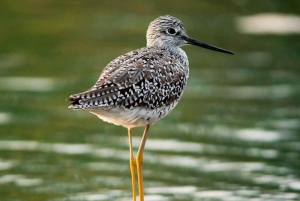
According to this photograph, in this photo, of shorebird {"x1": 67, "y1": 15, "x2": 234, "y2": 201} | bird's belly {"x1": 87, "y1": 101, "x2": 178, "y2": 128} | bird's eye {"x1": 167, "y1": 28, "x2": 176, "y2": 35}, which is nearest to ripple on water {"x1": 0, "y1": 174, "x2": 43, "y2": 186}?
shorebird {"x1": 67, "y1": 15, "x2": 234, "y2": 201}

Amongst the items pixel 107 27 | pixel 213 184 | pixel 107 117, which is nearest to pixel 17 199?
pixel 107 117

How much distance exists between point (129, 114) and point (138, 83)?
38 cm

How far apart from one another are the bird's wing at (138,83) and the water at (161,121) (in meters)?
1.62

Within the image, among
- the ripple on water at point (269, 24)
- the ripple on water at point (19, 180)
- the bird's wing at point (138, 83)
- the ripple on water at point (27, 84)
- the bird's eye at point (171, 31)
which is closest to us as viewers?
the bird's wing at point (138, 83)

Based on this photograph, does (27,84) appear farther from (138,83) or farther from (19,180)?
(138,83)

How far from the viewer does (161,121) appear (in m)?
15.5

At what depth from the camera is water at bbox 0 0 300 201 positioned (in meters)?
12.2

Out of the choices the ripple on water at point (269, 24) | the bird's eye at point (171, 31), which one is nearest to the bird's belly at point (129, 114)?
the bird's eye at point (171, 31)

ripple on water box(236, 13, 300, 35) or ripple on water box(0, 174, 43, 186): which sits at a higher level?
ripple on water box(236, 13, 300, 35)

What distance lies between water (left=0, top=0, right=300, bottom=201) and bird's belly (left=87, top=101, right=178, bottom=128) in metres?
1.37

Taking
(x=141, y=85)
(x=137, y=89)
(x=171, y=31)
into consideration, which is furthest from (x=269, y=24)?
(x=137, y=89)

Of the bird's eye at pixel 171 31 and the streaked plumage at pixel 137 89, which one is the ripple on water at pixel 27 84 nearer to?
the bird's eye at pixel 171 31

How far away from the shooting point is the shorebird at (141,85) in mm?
9859

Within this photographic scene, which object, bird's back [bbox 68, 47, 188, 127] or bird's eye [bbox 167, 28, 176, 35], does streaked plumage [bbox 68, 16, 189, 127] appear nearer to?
bird's back [bbox 68, 47, 188, 127]
